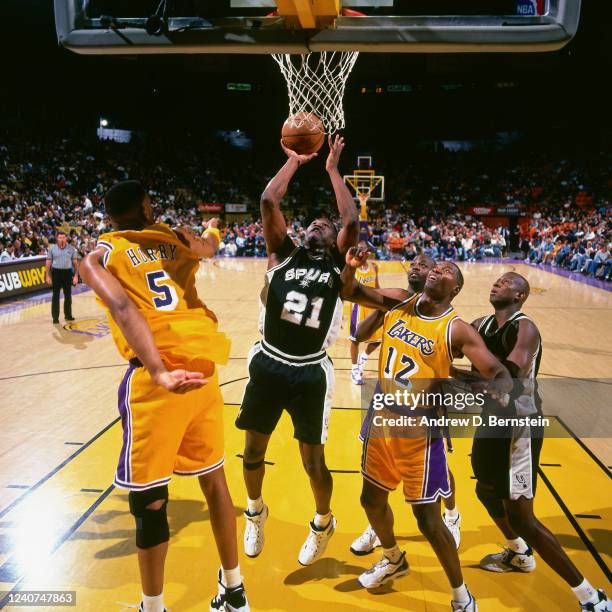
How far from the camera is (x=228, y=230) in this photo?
2566cm

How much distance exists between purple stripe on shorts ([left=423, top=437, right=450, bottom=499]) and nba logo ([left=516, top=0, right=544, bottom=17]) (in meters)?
2.36

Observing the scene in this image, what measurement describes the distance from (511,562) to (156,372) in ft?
7.57

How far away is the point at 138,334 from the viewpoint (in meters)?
2.23

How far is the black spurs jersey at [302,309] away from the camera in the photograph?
3158 millimetres

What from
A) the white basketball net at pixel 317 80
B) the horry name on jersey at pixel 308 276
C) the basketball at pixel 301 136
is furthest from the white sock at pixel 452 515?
the white basketball net at pixel 317 80

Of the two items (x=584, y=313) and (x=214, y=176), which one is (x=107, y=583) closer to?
(x=584, y=313)

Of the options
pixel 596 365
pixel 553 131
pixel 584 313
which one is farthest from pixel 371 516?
pixel 553 131

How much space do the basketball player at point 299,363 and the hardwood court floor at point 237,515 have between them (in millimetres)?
311

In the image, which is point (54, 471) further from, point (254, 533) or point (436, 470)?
point (436, 470)

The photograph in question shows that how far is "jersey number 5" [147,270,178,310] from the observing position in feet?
7.98

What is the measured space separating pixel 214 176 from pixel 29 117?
32.2ft

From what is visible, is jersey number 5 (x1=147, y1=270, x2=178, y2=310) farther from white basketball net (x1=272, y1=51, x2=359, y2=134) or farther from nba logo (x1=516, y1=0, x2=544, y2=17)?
white basketball net (x1=272, y1=51, x2=359, y2=134)

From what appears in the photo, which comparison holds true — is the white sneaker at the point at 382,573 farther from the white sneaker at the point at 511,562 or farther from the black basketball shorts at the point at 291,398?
the black basketball shorts at the point at 291,398

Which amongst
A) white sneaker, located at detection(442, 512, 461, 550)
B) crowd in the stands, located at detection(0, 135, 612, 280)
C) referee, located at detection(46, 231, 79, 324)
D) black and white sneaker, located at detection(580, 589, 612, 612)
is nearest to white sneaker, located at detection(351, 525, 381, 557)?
white sneaker, located at detection(442, 512, 461, 550)
